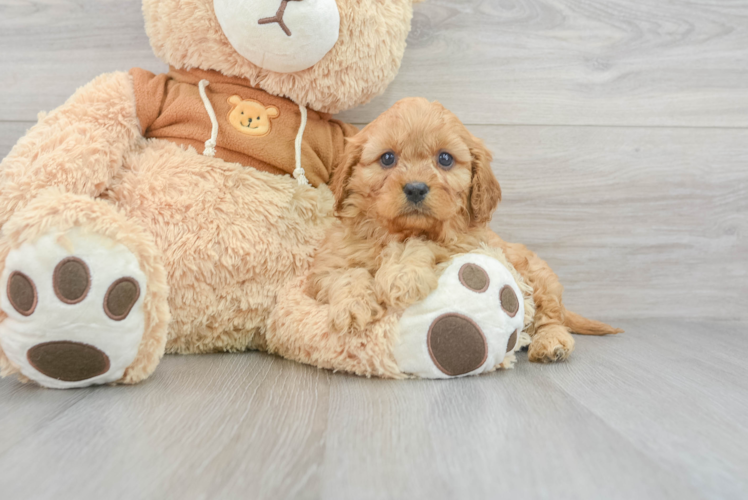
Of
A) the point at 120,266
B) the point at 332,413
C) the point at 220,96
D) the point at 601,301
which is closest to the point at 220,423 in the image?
the point at 332,413

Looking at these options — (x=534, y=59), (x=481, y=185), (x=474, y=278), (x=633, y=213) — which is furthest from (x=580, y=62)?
(x=474, y=278)

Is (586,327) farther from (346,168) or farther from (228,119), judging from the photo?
(228,119)

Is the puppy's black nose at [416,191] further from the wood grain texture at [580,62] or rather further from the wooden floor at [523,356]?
the wood grain texture at [580,62]

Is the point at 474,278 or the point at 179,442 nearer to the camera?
the point at 179,442

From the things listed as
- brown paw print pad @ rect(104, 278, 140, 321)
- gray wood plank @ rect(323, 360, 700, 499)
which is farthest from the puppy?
brown paw print pad @ rect(104, 278, 140, 321)

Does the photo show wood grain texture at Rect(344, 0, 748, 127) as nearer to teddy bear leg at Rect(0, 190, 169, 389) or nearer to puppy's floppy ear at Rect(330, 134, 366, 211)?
puppy's floppy ear at Rect(330, 134, 366, 211)

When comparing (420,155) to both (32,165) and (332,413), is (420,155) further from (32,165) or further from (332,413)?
(32,165)

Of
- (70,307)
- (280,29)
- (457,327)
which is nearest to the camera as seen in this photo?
(70,307)

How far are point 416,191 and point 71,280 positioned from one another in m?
0.71

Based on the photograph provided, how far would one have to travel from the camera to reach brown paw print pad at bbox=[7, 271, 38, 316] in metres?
0.95

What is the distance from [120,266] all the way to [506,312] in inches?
31.7

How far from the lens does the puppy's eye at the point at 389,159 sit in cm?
126

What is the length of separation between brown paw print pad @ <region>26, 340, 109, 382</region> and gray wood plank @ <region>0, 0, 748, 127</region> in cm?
→ 100

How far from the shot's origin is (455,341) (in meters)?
1.11
